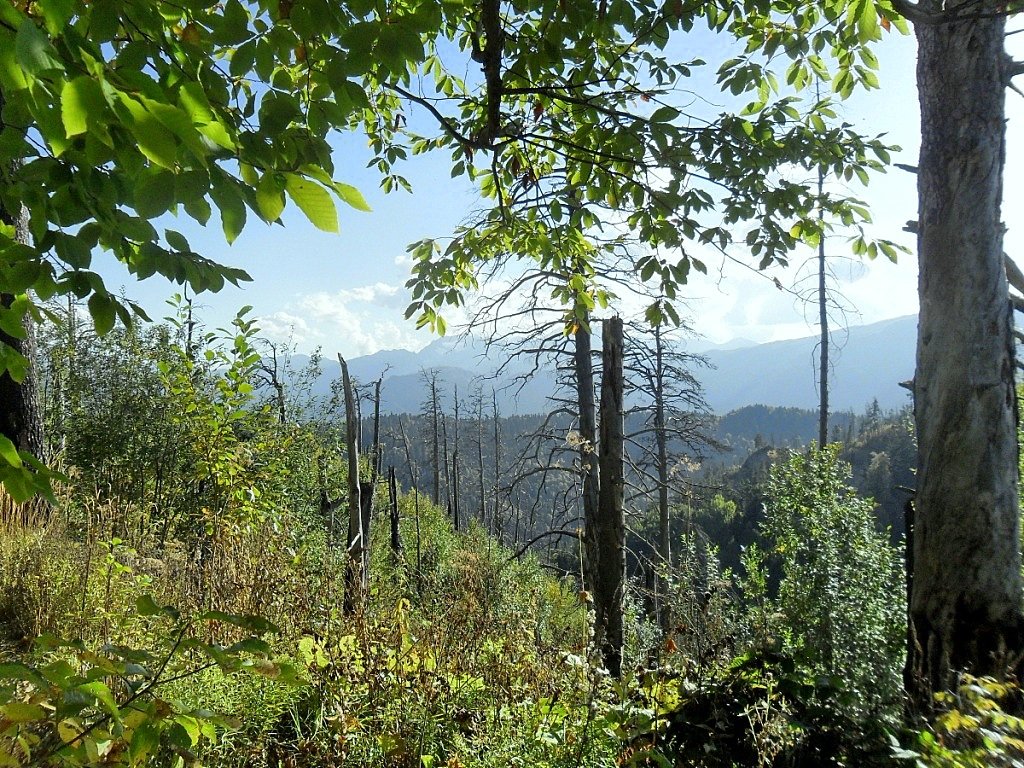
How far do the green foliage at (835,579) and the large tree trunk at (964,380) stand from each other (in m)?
0.91

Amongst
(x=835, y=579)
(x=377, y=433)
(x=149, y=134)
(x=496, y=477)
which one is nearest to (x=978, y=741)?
(x=149, y=134)

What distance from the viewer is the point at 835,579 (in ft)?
19.0

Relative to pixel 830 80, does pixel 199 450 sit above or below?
below

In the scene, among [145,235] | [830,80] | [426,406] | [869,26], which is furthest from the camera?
[426,406]

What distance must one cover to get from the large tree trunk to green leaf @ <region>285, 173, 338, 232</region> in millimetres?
2749

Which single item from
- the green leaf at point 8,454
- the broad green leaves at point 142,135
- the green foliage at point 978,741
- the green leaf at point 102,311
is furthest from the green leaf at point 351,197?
the green foliage at point 978,741

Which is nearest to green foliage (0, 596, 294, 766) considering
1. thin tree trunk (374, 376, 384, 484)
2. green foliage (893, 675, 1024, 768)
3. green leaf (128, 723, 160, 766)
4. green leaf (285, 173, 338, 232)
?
green leaf (128, 723, 160, 766)

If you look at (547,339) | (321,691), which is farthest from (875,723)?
(547,339)

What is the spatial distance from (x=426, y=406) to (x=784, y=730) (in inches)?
1465

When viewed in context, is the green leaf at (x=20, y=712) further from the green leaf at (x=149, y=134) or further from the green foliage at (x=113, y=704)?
the green leaf at (x=149, y=134)

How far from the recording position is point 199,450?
5473 mm

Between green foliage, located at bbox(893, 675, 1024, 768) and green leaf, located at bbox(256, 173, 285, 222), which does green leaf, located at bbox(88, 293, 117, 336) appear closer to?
green leaf, located at bbox(256, 173, 285, 222)

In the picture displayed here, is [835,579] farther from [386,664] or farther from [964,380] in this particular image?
[386,664]

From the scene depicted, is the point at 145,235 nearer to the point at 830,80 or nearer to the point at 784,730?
the point at 784,730
